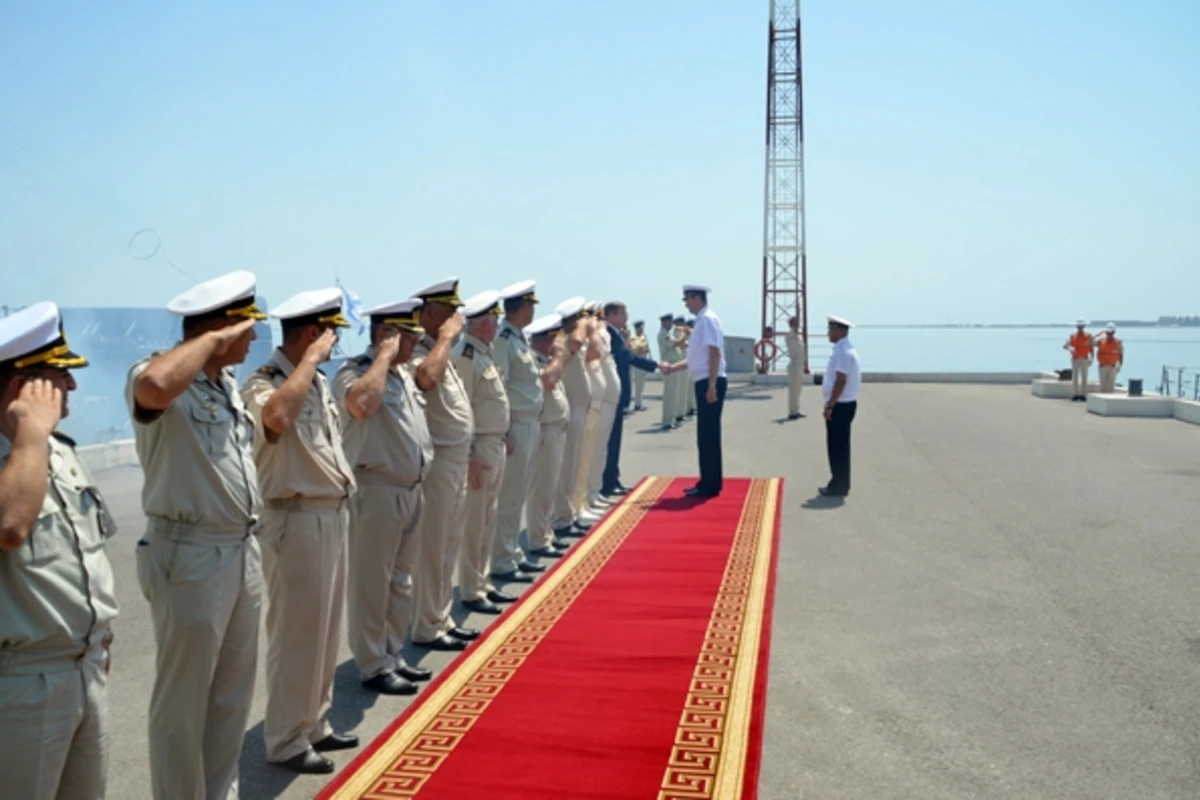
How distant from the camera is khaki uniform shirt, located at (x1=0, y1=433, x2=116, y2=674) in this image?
2.71 meters

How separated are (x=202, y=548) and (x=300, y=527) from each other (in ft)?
2.53

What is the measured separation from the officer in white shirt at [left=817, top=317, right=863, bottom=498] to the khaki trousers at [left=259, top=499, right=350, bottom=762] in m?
7.01

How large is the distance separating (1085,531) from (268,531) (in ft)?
22.5

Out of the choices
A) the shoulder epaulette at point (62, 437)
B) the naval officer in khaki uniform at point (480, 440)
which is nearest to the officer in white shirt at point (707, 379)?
the naval officer in khaki uniform at point (480, 440)

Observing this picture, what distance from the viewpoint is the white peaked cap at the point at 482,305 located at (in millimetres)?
6613

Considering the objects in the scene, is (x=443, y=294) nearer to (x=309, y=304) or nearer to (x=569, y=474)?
(x=309, y=304)

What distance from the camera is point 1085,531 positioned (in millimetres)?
8609

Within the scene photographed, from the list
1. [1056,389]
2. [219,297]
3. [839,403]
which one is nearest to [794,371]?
[1056,389]

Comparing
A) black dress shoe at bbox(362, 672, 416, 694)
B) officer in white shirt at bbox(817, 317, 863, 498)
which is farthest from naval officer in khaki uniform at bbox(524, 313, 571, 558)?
officer in white shirt at bbox(817, 317, 863, 498)

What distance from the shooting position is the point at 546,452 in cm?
820

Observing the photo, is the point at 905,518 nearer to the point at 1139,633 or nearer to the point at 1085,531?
the point at 1085,531

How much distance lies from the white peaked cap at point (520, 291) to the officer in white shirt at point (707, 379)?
3.17 m

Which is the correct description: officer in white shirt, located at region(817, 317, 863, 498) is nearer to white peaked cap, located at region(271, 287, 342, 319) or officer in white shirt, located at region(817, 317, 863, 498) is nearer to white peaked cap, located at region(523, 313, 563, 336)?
white peaked cap, located at region(523, 313, 563, 336)

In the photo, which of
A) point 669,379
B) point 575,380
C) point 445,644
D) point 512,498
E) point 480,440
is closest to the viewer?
point 445,644
